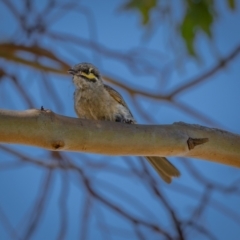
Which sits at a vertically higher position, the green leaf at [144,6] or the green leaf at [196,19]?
the green leaf at [144,6]

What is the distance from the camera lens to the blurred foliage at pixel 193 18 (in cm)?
518

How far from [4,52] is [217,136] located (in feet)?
6.49

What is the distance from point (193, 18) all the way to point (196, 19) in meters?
0.03

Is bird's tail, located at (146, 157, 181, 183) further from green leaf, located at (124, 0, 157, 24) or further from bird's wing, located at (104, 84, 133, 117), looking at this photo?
green leaf, located at (124, 0, 157, 24)

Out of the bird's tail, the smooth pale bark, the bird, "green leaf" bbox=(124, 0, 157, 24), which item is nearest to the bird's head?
the bird

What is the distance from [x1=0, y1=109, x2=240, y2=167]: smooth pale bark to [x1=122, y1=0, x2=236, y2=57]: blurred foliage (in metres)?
1.57

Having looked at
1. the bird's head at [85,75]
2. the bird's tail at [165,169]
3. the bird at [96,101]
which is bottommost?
the bird's tail at [165,169]

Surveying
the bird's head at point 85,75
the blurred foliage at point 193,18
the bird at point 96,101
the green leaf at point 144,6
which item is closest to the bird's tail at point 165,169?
the bird at point 96,101

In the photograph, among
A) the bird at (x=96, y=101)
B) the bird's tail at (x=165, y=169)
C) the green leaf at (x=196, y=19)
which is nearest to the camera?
the bird's tail at (x=165, y=169)

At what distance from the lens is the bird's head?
461 centimetres

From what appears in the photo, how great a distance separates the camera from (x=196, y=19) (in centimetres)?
520

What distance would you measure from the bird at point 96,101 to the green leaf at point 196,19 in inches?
Answer: 34.2

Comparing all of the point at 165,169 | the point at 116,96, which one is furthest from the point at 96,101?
the point at 165,169

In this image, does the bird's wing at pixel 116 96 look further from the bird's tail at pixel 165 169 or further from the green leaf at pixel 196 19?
the green leaf at pixel 196 19
